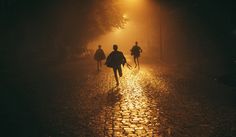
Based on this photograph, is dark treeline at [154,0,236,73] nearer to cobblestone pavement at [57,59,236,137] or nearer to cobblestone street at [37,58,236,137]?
cobblestone street at [37,58,236,137]

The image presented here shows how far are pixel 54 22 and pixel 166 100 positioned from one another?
919 inches

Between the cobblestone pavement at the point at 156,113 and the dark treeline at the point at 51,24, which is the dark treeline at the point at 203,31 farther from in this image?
the cobblestone pavement at the point at 156,113

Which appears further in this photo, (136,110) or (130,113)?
(136,110)

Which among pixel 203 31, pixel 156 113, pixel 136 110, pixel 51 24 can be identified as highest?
pixel 51 24

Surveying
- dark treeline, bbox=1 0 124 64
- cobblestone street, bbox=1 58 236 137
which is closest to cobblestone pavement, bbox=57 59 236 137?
cobblestone street, bbox=1 58 236 137

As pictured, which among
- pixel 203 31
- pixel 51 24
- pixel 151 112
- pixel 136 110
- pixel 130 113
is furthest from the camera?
pixel 51 24

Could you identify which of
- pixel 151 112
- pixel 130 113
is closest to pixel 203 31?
pixel 151 112

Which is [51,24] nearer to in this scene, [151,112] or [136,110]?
[136,110]

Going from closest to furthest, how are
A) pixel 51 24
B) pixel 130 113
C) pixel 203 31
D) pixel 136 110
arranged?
pixel 130 113 < pixel 136 110 < pixel 203 31 < pixel 51 24

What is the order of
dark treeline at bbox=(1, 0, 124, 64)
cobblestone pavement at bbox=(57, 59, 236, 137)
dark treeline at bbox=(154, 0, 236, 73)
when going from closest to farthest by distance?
cobblestone pavement at bbox=(57, 59, 236, 137)
dark treeline at bbox=(154, 0, 236, 73)
dark treeline at bbox=(1, 0, 124, 64)

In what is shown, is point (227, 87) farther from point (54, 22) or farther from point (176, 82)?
point (54, 22)

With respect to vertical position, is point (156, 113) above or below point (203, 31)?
below

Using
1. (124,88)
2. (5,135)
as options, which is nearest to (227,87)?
(124,88)

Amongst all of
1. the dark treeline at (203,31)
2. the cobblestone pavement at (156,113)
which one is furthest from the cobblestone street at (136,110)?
the dark treeline at (203,31)
